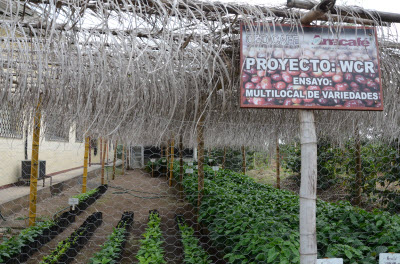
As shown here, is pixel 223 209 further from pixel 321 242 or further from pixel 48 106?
pixel 48 106

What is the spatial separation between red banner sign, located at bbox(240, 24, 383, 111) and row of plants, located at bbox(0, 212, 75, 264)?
120 inches

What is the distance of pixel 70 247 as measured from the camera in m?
3.67

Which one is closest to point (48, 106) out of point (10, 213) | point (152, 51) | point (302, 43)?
point (152, 51)

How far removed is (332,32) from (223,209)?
2425mm

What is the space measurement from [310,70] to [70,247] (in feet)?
11.7

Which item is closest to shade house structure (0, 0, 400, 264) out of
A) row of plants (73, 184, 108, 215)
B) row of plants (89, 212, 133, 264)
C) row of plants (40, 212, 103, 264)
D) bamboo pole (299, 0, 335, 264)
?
bamboo pole (299, 0, 335, 264)

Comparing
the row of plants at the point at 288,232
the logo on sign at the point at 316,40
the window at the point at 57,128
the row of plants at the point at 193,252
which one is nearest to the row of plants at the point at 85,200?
the row of plants at the point at 193,252

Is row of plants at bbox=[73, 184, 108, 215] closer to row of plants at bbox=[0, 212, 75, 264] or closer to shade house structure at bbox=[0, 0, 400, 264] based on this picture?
row of plants at bbox=[0, 212, 75, 264]

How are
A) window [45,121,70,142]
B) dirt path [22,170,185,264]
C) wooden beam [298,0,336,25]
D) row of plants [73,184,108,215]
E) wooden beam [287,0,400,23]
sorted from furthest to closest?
row of plants [73,184,108,215] < dirt path [22,170,185,264] < window [45,121,70,142] < wooden beam [287,0,400,23] < wooden beam [298,0,336,25]

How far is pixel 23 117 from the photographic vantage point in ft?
6.52

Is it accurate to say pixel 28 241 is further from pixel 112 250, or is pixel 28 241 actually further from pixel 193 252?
pixel 193 252

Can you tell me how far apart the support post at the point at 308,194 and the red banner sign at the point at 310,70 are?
13 cm

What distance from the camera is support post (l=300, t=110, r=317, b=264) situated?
4.99ft

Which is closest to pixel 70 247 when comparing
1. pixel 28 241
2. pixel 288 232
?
pixel 28 241
